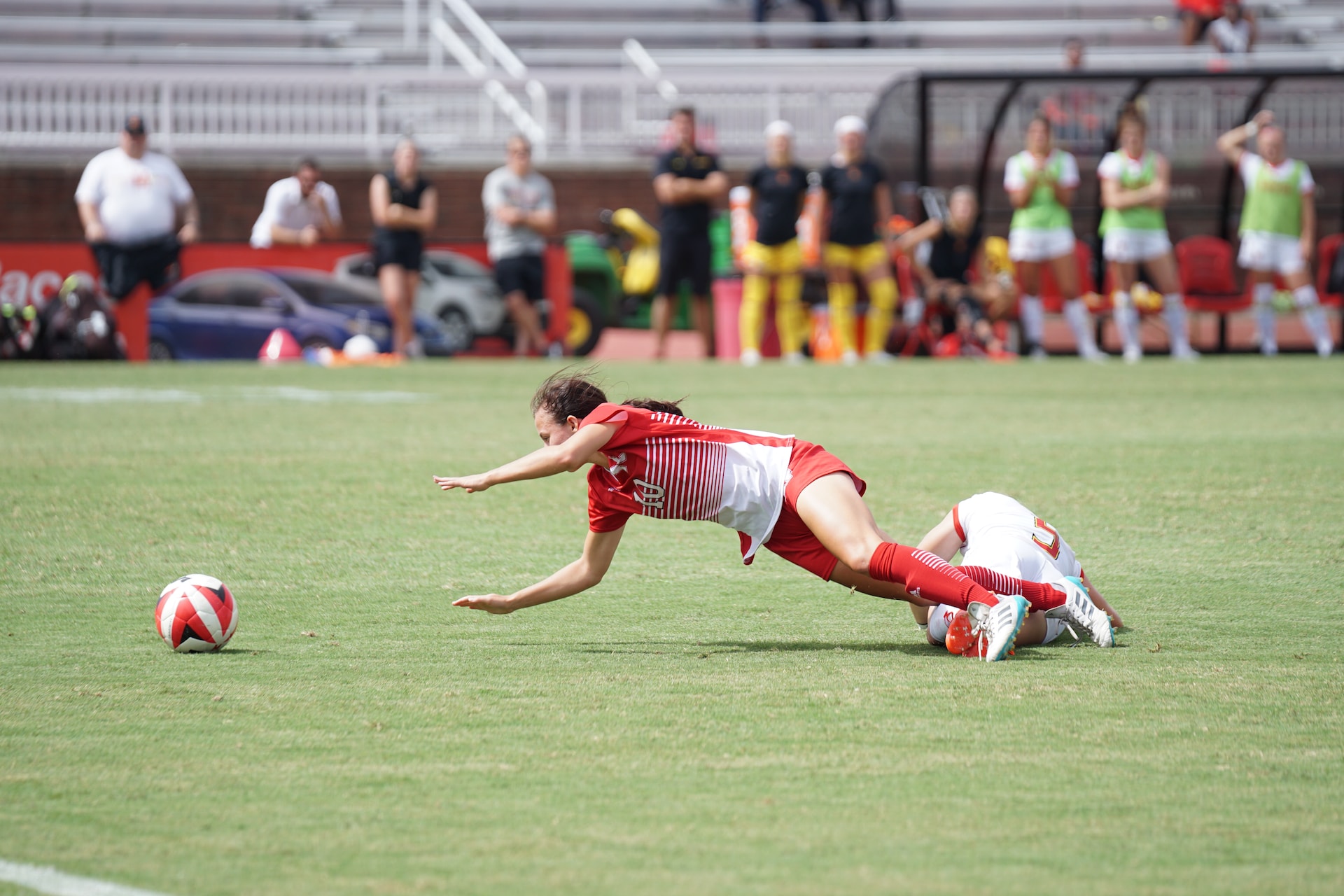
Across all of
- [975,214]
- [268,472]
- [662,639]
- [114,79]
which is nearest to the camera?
[662,639]

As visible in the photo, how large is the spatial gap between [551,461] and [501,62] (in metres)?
23.7

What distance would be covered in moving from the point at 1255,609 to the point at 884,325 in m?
12.5

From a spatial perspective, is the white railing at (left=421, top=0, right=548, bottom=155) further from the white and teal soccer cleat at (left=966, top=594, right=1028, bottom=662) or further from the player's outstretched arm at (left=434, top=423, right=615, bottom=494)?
the white and teal soccer cleat at (left=966, top=594, right=1028, bottom=662)

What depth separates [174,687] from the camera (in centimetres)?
476

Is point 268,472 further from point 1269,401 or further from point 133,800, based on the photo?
point 1269,401

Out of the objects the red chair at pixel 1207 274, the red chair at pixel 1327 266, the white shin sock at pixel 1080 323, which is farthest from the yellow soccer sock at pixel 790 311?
the red chair at pixel 1327 266

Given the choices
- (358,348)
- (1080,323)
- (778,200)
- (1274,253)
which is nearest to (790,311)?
(778,200)

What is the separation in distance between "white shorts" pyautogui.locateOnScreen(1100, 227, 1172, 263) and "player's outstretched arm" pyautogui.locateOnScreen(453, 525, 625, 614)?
1341 cm

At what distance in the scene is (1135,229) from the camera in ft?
58.2

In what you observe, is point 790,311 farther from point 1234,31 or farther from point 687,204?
point 1234,31

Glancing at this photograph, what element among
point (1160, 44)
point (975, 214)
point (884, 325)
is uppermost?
point (1160, 44)

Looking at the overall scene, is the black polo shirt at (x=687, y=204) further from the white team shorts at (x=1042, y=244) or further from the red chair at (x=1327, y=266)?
the red chair at (x=1327, y=266)

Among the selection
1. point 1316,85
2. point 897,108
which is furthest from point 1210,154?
point 897,108

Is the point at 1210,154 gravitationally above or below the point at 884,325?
above
